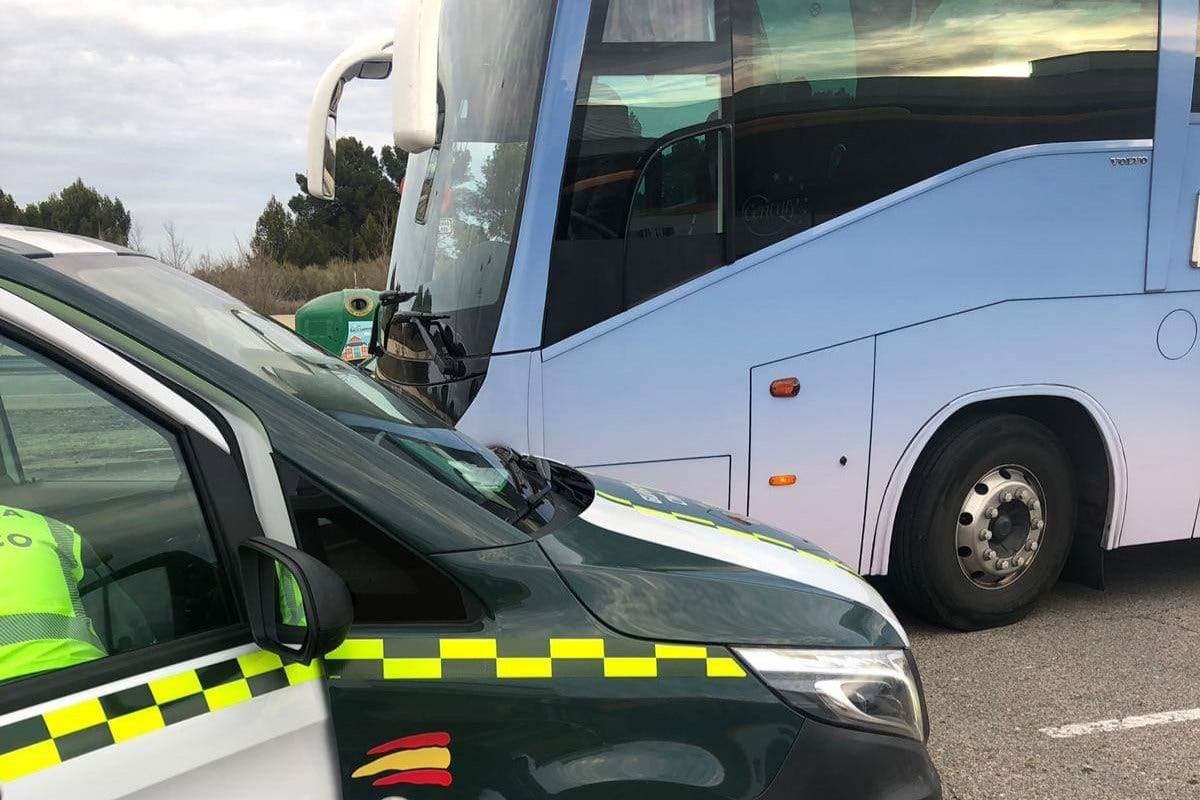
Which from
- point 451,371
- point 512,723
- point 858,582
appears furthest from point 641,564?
point 451,371

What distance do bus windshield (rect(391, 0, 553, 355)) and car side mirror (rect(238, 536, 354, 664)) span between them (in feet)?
8.25

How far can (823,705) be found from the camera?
191 cm

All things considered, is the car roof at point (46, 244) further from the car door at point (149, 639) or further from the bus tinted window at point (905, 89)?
the bus tinted window at point (905, 89)

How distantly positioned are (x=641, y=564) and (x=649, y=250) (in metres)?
2.36

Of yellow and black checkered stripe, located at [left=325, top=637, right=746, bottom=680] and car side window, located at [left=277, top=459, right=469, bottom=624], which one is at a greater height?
car side window, located at [left=277, top=459, right=469, bottom=624]

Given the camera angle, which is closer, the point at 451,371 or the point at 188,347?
the point at 188,347

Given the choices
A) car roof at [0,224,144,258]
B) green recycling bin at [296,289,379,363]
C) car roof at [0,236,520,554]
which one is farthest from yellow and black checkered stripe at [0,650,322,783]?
green recycling bin at [296,289,379,363]

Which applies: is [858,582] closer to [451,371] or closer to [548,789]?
[548,789]

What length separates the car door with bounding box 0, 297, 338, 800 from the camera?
1467 millimetres

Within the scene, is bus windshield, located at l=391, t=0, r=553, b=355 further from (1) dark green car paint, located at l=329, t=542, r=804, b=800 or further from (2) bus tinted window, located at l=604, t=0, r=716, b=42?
(1) dark green car paint, located at l=329, t=542, r=804, b=800

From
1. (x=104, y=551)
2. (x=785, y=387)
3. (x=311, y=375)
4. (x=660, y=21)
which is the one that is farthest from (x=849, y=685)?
(x=660, y=21)

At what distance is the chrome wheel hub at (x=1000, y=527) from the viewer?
465cm

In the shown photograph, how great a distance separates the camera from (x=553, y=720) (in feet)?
5.67

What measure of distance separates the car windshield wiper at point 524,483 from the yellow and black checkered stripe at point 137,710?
52cm
